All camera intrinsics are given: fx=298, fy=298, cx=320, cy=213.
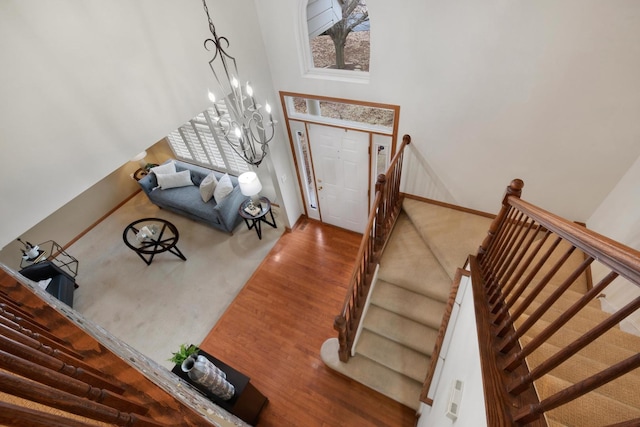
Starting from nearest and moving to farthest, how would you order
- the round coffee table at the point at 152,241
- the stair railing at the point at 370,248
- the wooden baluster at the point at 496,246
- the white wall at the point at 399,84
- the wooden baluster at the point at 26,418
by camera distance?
the wooden baluster at the point at 26,418 → the wooden baluster at the point at 496,246 → the white wall at the point at 399,84 → the stair railing at the point at 370,248 → the round coffee table at the point at 152,241

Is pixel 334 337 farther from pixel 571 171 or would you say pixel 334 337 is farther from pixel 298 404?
pixel 571 171

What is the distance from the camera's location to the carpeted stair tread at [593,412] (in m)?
1.16

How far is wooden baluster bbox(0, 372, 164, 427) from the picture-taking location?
48 centimetres

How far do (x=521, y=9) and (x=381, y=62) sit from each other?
3.91 ft

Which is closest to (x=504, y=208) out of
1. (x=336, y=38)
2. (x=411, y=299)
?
(x=411, y=299)

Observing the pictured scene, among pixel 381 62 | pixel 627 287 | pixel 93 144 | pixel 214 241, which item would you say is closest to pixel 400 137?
pixel 381 62

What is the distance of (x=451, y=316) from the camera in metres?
2.64

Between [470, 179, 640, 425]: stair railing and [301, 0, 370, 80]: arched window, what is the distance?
7.38ft

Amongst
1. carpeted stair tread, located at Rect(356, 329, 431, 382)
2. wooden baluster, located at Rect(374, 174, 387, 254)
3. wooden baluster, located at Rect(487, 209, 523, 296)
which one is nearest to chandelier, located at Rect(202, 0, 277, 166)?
wooden baluster, located at Rect(374, 174, 387, 254)

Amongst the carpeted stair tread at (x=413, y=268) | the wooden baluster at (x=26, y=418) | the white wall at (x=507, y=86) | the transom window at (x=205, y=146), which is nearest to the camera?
the wooden baluster at (x=26, y=418)

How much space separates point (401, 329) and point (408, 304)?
275mm

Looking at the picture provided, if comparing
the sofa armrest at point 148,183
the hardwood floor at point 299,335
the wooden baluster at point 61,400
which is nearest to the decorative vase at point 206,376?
the hardwood floor at point 299,335

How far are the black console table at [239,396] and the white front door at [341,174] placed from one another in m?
2.80

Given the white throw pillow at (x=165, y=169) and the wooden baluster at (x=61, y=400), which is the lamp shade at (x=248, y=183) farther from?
the wooden baluster at (x=61, y=400)
